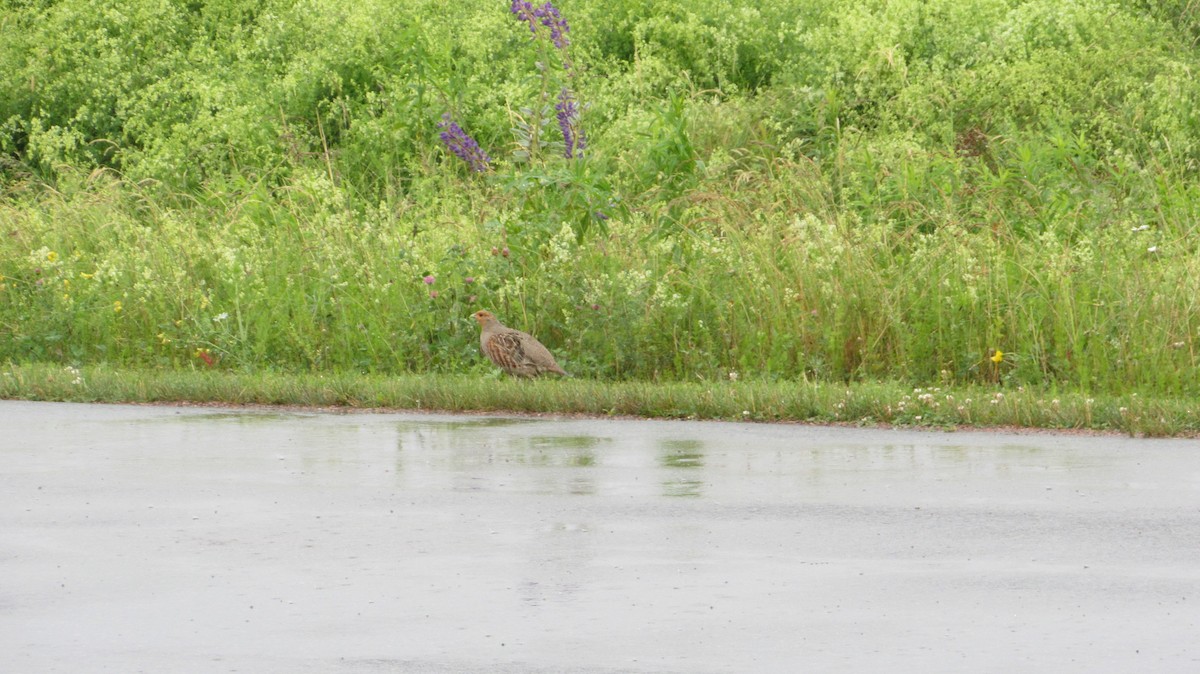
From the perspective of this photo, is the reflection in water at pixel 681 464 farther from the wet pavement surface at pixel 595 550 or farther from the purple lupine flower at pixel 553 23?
the purple lupine flower at pixel 553 23

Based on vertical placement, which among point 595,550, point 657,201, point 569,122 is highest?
point 569,122

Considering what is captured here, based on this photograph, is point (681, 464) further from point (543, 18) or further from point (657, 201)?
Answer: point (543, 18)

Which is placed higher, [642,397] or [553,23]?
[553,23]

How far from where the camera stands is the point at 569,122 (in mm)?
17156

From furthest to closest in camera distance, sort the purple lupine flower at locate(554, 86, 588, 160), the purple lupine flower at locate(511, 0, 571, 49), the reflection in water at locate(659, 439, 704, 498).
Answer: the purple lupine flower at locate(511, 0, 571, 49), the purple lupine flower at locate(554, 86, 588, 160), the reflection in water at locate(659, 439, 704, 498)

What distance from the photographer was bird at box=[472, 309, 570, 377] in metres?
14.2

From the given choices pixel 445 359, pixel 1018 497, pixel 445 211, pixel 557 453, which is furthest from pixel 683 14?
pixel 1018 497

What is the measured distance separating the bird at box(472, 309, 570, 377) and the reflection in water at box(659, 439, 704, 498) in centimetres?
253

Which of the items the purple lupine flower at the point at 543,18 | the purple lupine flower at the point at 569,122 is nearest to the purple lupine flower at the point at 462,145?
the purple lupine flower at the point at 569,122

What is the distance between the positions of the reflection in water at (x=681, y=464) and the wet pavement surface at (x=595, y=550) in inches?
1.4

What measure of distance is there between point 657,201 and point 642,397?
5.02 m

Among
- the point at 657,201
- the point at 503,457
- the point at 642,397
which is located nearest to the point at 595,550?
the point at 503,457

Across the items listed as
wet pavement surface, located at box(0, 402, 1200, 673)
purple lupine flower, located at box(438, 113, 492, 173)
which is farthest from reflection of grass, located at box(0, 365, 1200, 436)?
purple lupine flower, located at box(438, 113, 492, 173)

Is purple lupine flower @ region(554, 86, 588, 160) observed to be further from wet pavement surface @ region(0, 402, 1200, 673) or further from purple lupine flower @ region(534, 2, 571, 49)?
wet pavement surface @ region(0, 402, 1200, 673)
